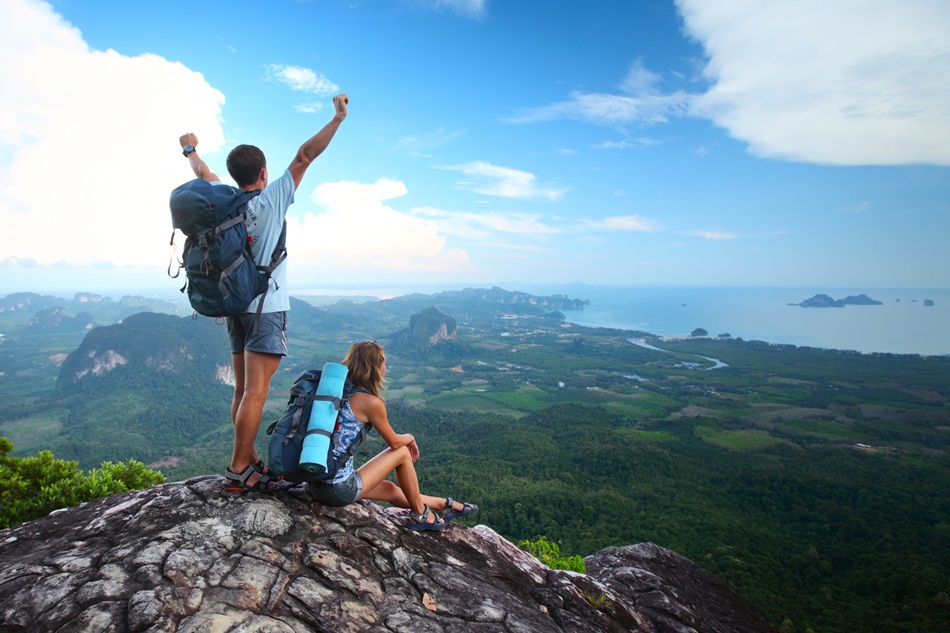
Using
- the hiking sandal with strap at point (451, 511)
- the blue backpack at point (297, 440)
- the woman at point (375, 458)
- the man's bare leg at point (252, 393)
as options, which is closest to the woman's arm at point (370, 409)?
the woman at point (375, 458)

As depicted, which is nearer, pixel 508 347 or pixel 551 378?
pixel 551 378

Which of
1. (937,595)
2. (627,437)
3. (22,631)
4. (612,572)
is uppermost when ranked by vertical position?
(22,631)

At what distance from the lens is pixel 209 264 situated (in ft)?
10.7

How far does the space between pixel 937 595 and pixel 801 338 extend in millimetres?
173942

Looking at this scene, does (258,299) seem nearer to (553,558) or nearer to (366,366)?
(366,366)

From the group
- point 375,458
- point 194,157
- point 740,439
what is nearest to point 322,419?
point 375,458

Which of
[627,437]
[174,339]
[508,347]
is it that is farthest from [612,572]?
[508,347]

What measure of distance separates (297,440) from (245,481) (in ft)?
2.82

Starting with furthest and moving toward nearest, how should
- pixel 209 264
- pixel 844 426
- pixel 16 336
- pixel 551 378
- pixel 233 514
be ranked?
pixel 16 336, pixel 551 378, pixel 844 426, pixel 233 514, pixel 209 264

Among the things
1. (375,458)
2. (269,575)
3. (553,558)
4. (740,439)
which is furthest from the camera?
(740,439)

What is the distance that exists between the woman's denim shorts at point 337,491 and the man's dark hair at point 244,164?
288 cm

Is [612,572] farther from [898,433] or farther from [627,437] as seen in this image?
[898,433]

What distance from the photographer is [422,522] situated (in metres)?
4.44

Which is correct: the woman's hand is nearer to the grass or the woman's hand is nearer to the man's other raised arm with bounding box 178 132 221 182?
the man's other raised arm with bounding box 178 132 221 182
